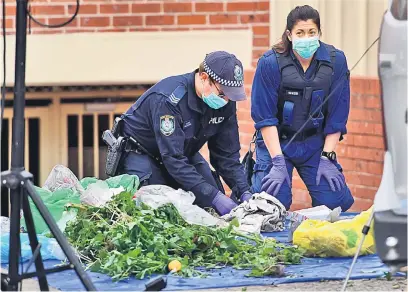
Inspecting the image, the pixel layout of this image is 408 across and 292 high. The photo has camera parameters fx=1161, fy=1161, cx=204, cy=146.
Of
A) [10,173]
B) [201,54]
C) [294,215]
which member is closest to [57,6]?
[201,54]

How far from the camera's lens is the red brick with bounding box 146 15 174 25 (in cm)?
927

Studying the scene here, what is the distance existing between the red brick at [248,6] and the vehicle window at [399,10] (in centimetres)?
444

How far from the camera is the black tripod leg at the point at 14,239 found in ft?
16.2

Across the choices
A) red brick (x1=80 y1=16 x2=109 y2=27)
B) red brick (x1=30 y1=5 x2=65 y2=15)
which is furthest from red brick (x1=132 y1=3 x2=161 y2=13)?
red brick (x1=30 y1=5 x2=65 y2=15)

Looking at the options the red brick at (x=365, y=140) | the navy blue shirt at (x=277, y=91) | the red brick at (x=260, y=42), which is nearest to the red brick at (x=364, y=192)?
the red brick at (x=365, y=140)

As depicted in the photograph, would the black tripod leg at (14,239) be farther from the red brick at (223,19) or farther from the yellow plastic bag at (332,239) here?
the red brick at (223,19)

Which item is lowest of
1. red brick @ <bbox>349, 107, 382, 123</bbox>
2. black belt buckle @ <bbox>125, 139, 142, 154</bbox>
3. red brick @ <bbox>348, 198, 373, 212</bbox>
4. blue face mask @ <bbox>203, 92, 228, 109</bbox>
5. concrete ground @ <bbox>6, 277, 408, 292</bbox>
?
concrete ground @ <bbox>6, 277, 408, 292</bbox>

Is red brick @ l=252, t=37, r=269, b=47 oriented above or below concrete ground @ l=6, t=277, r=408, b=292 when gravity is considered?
above

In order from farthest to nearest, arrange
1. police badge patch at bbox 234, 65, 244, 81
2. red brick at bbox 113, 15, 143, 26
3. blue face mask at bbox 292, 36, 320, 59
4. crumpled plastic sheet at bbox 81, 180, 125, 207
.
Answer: red brick at bbox 113, 15, 143, 26 < blue face mask at bbox 292, 36, 320, 59 < police badge patch at bbox 234, 65, 244, 81 < crumpled plastic sheet at bbox 81, 180, 125, 207

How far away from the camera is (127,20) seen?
364 inches

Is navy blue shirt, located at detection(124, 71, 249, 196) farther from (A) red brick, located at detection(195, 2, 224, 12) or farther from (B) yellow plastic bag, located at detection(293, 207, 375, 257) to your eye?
(A) red brick, located at detection(195, 2, 224, 12)

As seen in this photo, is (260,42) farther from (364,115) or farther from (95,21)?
(95,21)

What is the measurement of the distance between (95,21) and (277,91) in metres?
2.55

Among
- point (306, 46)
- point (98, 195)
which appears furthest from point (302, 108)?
point (98, 195)
